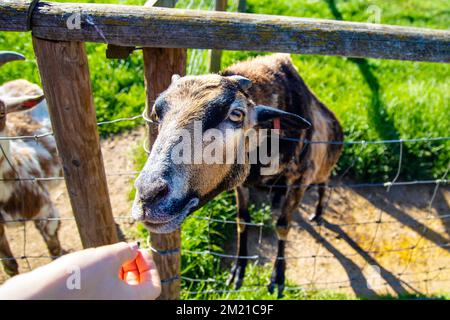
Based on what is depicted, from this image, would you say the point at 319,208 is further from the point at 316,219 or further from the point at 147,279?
the point at 147,279

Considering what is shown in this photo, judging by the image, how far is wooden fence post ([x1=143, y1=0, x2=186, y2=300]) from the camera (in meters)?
2.69

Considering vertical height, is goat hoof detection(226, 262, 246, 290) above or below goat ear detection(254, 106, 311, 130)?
below

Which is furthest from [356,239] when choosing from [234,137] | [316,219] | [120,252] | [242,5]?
[120,252]

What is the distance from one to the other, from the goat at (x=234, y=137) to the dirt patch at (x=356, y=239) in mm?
597

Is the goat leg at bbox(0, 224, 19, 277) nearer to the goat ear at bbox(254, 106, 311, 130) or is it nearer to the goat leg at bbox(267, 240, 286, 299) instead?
the goat leg at bbox(267, 240, 286, 299)

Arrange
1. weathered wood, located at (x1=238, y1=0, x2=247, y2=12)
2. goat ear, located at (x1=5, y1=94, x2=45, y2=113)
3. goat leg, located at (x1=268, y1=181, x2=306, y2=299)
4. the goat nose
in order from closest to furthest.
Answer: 1. the goat nose
2. goat ear, located at (x1=5, y1=94, x2=45, y2=113)
3. goat leg, located at (x1=268, y1=181, x2=306, y2=299)
4. weathered wood, located at (x1=238, y1=0, x2=247, y2=12)

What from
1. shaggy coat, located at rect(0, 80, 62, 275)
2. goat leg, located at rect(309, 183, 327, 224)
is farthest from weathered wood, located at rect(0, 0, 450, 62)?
goat leg, located at rect(309, 183, 327, 224)

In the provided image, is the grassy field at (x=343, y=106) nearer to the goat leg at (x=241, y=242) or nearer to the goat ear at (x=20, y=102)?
the goat leg at (x=241, y=242)

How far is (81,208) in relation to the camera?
2.93 meters

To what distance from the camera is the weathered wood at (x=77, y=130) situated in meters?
2.46

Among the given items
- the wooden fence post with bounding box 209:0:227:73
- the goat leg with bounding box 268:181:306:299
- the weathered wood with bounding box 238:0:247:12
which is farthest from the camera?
the weathered wood with bounding box 238:0:247:12

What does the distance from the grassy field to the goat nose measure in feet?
7.35
